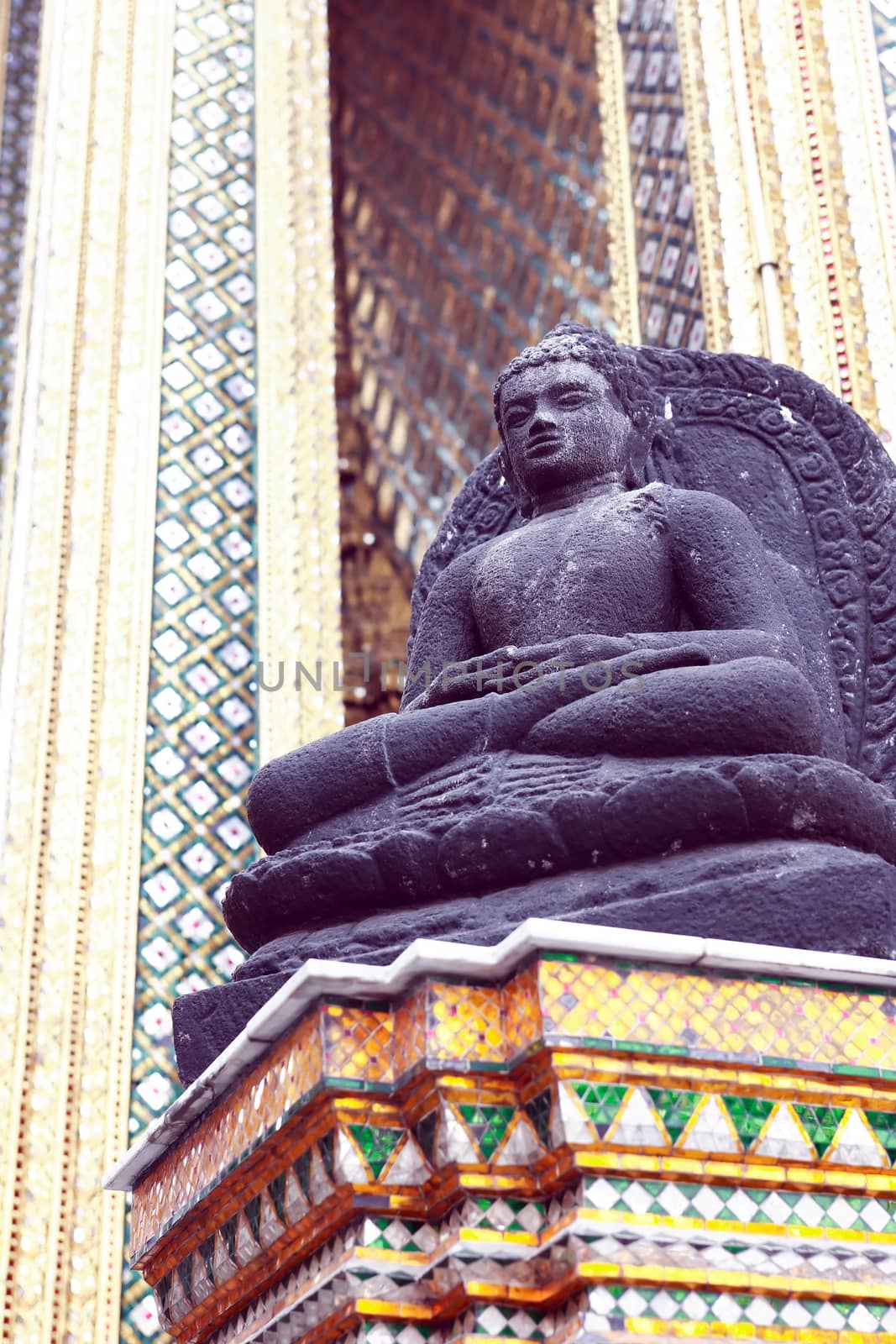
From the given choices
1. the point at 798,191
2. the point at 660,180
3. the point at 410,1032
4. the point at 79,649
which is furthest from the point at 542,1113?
the point at 660,180

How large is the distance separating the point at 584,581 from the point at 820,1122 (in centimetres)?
108

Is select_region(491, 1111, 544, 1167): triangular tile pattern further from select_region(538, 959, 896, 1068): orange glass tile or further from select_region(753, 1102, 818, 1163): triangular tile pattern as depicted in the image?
select_region(753, 1102, 818, 1163): triangular tile pattern

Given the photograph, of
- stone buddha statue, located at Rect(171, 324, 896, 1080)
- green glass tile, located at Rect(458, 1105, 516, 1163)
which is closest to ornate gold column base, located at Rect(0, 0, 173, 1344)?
stone buddha statue, located at Rect(171, 324, 896, 1080)

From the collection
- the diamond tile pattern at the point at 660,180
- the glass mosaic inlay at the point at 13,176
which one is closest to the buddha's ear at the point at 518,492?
the diamond tile pattern at the point at 660,180

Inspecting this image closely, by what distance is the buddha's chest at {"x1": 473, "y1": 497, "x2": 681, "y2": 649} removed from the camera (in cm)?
316

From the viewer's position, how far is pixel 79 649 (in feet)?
18.5

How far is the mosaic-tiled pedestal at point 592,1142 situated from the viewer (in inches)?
88.9

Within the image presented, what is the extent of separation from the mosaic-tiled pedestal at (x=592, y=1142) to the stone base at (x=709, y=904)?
9cm

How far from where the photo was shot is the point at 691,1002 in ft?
7.71

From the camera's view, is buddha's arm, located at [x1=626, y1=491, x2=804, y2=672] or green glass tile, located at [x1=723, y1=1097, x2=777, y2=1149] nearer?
green glass tile, located at [x1=723, y1=1097, x2=777, y2=1149]

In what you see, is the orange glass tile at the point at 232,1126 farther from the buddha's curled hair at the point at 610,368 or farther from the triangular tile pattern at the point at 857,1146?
the buddha's curled hair at the point at 610,368

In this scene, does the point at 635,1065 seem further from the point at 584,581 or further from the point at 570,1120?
the point at 584,581

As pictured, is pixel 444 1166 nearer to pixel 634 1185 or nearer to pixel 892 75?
pixel 634 1185

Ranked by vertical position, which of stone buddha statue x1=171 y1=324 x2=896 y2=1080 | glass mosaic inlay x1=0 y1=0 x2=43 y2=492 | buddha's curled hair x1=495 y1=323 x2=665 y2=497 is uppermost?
glass mosaic inlay x1=0 y1=0 x2=43 y2=492
